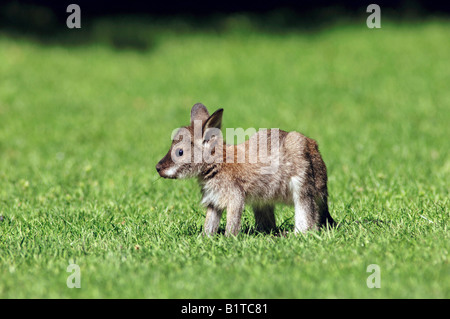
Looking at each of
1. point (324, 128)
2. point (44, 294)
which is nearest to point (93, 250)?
point (44, 294)

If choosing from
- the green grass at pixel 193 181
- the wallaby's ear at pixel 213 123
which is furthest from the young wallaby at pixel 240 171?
the green grass at pixel 193 181

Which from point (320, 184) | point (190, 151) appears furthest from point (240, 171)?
point (320, 184)

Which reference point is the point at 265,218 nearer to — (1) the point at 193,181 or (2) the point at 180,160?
(2) the point at 180,160

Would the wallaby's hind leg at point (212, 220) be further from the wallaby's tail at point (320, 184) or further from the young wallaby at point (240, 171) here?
the wallaby's tail at point (320, 184)

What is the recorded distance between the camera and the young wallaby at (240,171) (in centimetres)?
586

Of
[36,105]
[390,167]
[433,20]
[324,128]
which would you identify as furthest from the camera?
[433,20]

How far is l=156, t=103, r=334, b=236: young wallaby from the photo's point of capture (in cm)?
586

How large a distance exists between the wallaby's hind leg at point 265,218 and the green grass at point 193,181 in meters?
0.20

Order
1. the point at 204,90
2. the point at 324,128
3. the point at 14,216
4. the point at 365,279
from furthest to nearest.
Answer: the point at 204,90, the point at 324,128, the point at 14,216, the point at 365,279

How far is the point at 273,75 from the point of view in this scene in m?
15.0

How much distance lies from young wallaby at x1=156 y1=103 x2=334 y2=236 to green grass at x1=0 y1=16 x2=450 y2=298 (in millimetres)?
330

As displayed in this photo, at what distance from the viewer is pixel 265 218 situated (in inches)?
242
